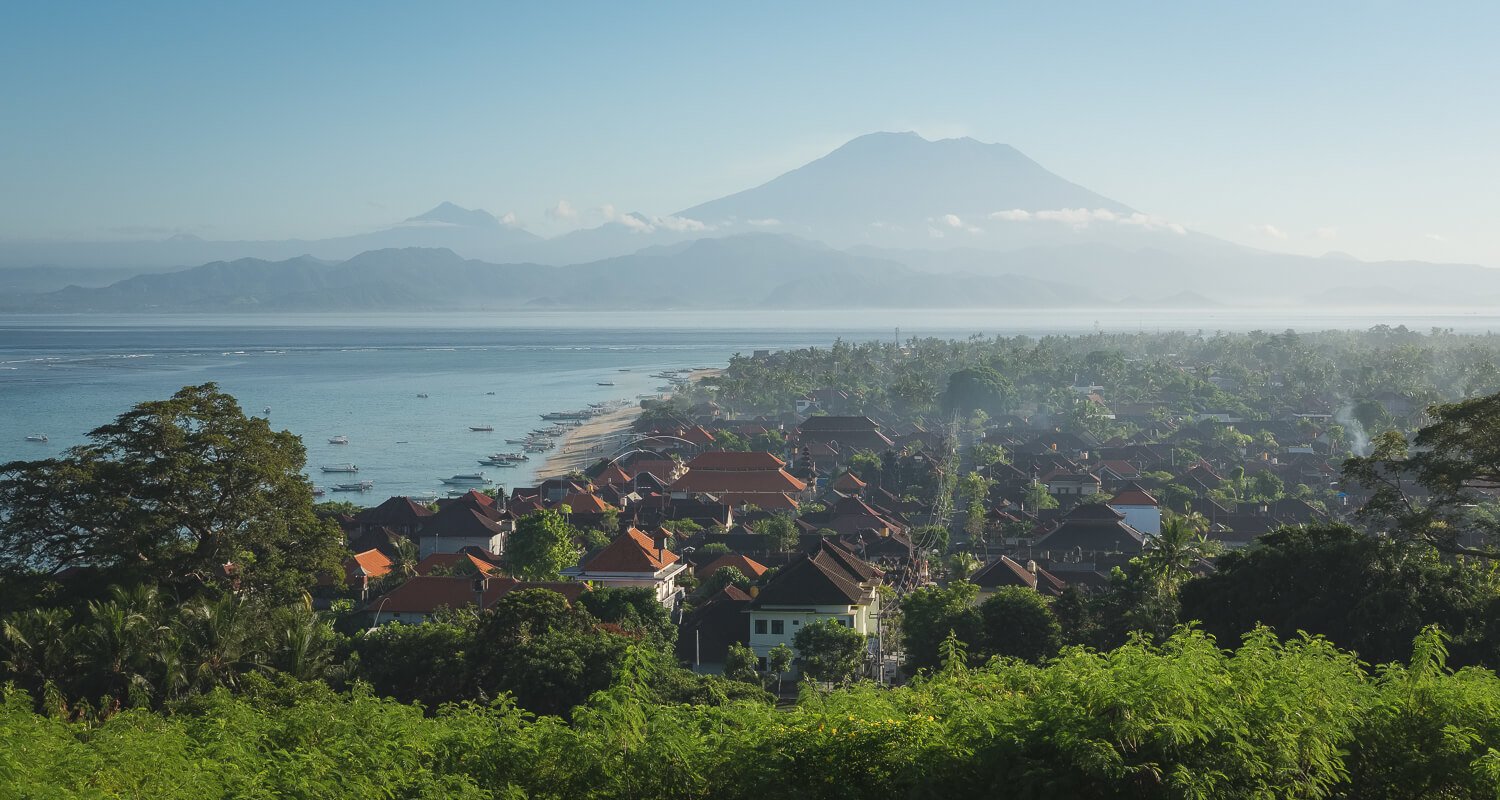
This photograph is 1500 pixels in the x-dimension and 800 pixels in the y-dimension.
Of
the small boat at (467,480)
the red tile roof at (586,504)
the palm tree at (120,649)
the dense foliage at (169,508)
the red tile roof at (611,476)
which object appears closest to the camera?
the palm tree at (120,649)

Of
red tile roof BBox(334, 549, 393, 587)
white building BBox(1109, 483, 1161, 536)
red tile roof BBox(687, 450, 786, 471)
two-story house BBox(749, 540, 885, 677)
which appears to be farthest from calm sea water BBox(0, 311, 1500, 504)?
two-story house BBox(749, 540, 885, 677)

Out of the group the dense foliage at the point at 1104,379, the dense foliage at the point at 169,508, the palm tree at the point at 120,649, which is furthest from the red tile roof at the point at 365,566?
the dense foliage at the point at 1104,379

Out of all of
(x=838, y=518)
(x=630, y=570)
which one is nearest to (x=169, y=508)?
(x=630, y=570)

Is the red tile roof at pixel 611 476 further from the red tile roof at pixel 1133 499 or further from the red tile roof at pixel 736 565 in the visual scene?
the red tile roof at pixel 1133 499

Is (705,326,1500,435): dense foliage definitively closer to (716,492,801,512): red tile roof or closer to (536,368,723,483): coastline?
A: (536,368,723,483): coastline

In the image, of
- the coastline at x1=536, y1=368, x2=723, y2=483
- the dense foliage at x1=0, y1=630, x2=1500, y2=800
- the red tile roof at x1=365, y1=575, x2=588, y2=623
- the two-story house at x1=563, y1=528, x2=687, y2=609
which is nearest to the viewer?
the dense foliage at x1=0, y1=630, x2=1500, y2=800

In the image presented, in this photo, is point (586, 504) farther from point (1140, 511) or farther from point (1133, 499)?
point (1140, 511)
